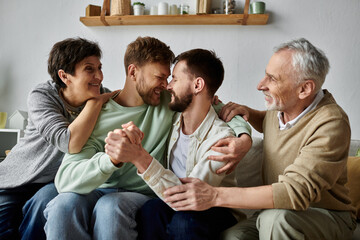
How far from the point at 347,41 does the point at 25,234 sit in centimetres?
290

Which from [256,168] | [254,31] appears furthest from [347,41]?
[256,168]

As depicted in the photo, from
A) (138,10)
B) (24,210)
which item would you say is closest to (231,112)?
(24,210)

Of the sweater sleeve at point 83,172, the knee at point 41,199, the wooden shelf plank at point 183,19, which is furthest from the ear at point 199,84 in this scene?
the wooden shelf plank at point 183,19

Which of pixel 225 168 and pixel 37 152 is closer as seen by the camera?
pixel 225 168

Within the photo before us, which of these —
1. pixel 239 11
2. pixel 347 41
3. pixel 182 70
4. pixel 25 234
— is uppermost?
pixel 239 11

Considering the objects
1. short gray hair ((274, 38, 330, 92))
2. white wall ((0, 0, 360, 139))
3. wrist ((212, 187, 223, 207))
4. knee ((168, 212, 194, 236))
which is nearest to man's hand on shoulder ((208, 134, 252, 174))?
wrist ((212, 187, 223, 207))

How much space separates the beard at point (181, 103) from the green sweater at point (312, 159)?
1.40ft

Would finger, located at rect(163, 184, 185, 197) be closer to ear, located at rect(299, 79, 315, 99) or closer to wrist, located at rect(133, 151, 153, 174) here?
wrist, located at rect(133, 151, 153, 174)

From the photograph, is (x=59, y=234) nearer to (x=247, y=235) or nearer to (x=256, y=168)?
(x=247, y=235)

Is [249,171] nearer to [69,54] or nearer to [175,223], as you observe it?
[175,223]

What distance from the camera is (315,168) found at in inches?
51.5

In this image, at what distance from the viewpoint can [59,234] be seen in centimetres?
133

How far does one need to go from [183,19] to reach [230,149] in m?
2.01

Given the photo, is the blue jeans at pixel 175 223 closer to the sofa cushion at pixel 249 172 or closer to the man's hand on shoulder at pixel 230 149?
the man's hand on shoulder at pixel 230 149
